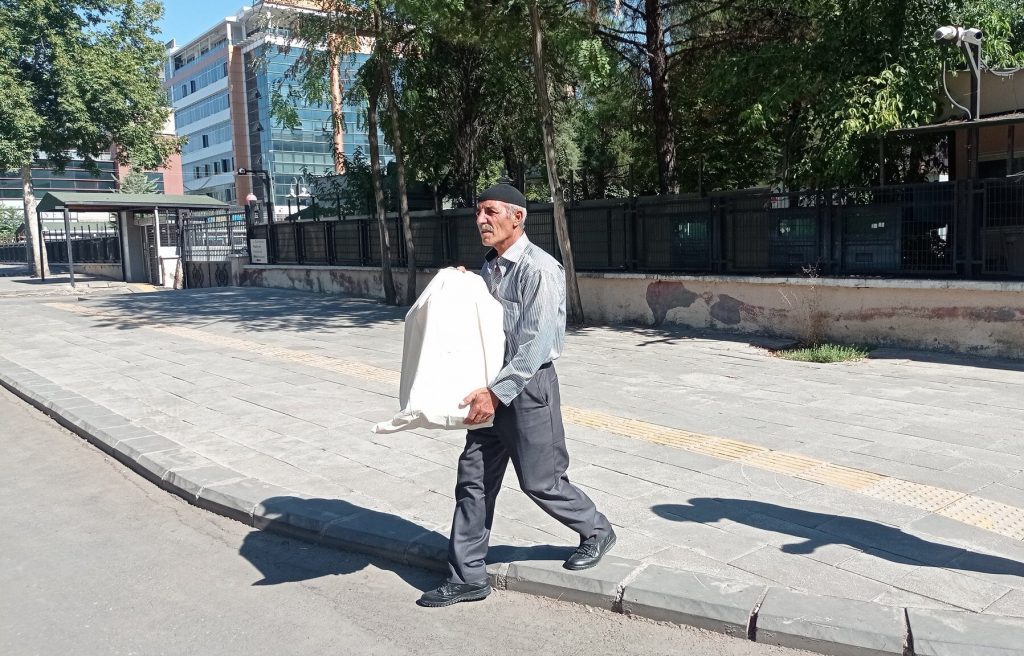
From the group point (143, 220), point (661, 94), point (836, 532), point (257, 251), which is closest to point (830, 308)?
point (661, 94)

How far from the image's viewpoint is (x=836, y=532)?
4516mm

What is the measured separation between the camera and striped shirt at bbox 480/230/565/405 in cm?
357

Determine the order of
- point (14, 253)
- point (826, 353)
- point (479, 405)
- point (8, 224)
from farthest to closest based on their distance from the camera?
point (8, 224), point (14, 253), point (826, 353), point (479, 405)

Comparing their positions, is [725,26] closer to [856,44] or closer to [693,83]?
[693,83]

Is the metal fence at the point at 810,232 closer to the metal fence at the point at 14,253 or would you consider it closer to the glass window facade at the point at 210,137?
the metal fence at the point at 14,253

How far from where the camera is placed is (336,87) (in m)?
18.9

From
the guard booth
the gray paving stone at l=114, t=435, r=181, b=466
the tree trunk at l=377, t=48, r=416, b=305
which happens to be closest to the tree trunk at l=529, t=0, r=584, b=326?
the tree trunk at l=377, t=48, r=416, b=305

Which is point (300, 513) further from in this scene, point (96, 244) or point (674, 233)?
point (96, 244)

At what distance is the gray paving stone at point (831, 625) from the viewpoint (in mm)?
3344

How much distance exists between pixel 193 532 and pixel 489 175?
17053 millimetres

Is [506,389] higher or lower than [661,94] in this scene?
lower

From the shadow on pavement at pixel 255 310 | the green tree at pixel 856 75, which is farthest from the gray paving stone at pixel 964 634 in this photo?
the shadow on pavement at pixel 255 310

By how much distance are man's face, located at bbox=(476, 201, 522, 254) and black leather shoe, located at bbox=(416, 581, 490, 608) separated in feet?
5.23

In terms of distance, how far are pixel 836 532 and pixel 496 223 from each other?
2.52 m
